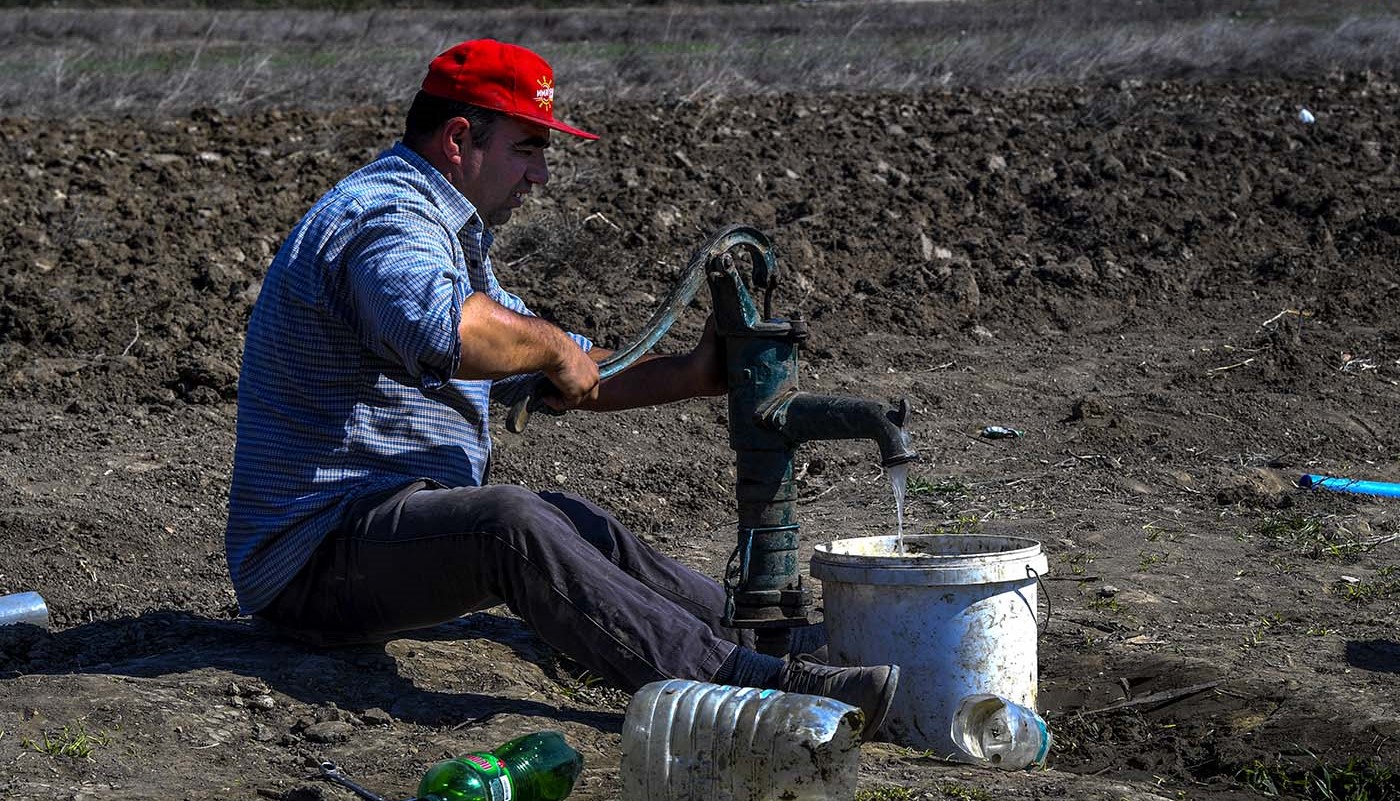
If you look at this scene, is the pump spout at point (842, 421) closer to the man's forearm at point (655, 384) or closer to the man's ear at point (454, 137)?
the man's forearm at point (655, 384)

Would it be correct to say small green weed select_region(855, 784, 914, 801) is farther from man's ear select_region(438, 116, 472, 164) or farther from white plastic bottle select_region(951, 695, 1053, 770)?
man's ear select_region(438, 116, 472, 164)

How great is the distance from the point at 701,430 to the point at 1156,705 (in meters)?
2.87

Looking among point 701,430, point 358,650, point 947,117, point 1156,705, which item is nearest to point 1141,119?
point 947,117

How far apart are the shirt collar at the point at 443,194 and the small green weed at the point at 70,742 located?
1236mm

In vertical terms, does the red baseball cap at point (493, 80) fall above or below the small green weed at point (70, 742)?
above

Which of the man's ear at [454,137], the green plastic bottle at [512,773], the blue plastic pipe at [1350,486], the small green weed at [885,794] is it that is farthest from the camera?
the blue plastic pipe at [1350,486]

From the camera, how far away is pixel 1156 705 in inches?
149

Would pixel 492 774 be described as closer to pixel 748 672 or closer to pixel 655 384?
pixel 748 672

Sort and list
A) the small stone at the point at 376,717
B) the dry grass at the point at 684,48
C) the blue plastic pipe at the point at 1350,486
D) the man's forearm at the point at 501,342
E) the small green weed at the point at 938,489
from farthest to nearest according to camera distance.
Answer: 1. the dry grass at the point at 684,48
2. the small green weed at the point at 938,489
3. the blue plastic pipe at the point at 1350,486
4. the small stone at the point at 376,717
5. the man's forearm at the point at 501,342

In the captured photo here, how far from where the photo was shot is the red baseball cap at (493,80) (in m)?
3.44

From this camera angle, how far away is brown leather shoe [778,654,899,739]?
315 cm

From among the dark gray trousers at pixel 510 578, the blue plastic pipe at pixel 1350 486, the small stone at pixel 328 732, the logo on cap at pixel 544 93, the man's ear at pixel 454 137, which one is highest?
the logo on cap at pixel 544 93

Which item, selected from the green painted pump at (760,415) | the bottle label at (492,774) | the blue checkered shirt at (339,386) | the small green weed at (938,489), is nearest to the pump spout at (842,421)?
the green painted pump at (760,415)

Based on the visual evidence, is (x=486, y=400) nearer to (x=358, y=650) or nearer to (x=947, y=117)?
(x=358, y=650)
